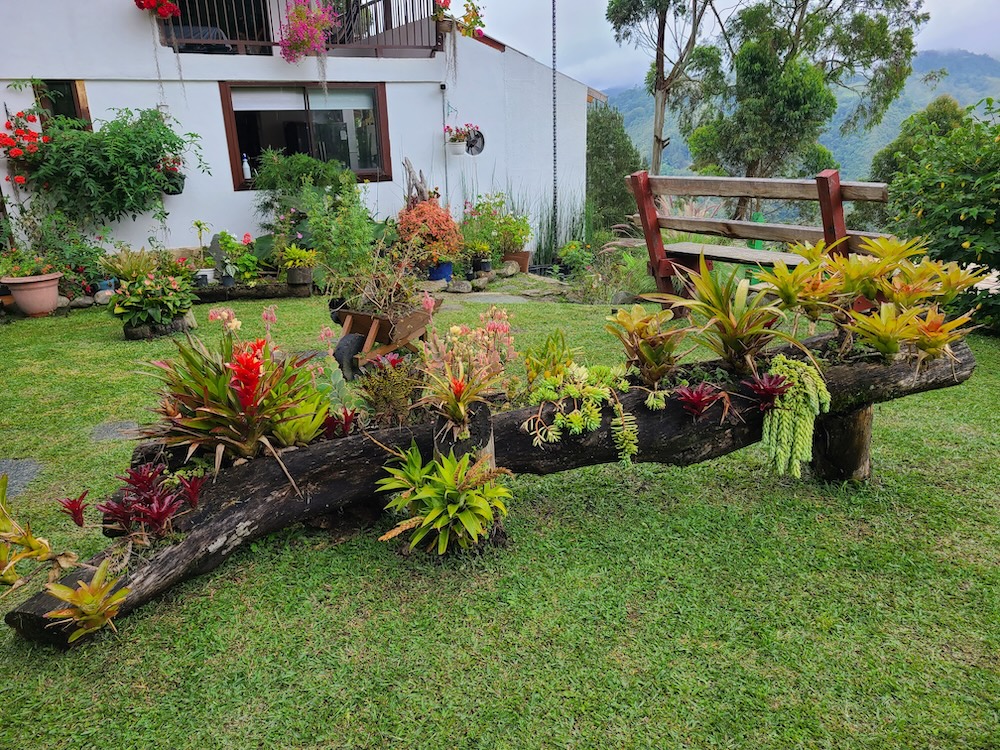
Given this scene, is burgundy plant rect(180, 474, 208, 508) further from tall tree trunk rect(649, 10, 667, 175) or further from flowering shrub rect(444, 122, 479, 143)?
tall tree trunk rect(649, 10, 667, 175)

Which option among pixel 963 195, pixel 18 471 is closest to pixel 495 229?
pixel 963 195

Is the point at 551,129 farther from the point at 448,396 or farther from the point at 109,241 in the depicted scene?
the point at 448,396

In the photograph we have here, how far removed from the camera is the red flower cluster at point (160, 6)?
26.2ft

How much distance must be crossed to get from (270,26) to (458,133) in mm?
3100

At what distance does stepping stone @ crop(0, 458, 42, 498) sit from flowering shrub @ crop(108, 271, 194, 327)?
269 cm

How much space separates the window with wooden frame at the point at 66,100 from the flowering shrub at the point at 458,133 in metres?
4.82

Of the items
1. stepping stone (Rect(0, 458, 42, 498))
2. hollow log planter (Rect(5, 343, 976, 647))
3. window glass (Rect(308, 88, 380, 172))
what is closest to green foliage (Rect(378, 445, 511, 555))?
hollow log planter (Rect(5, 343, 976, 647))

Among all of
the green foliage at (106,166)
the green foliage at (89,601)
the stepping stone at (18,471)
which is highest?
the green foliage at (106,166)

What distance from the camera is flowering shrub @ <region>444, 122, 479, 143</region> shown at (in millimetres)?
10625

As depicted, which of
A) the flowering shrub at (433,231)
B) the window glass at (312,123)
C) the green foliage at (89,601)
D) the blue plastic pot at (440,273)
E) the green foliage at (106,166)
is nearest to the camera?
the green foliage at (89,601)

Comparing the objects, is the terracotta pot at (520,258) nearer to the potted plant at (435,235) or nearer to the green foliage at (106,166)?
the potted plant at (435,235)

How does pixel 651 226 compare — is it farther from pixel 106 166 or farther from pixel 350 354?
pixel 106 166

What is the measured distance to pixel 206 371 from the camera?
2.63 meters

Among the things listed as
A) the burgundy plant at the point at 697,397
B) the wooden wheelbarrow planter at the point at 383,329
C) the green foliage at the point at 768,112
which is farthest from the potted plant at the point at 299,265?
the green foliage at the point at 768,112
